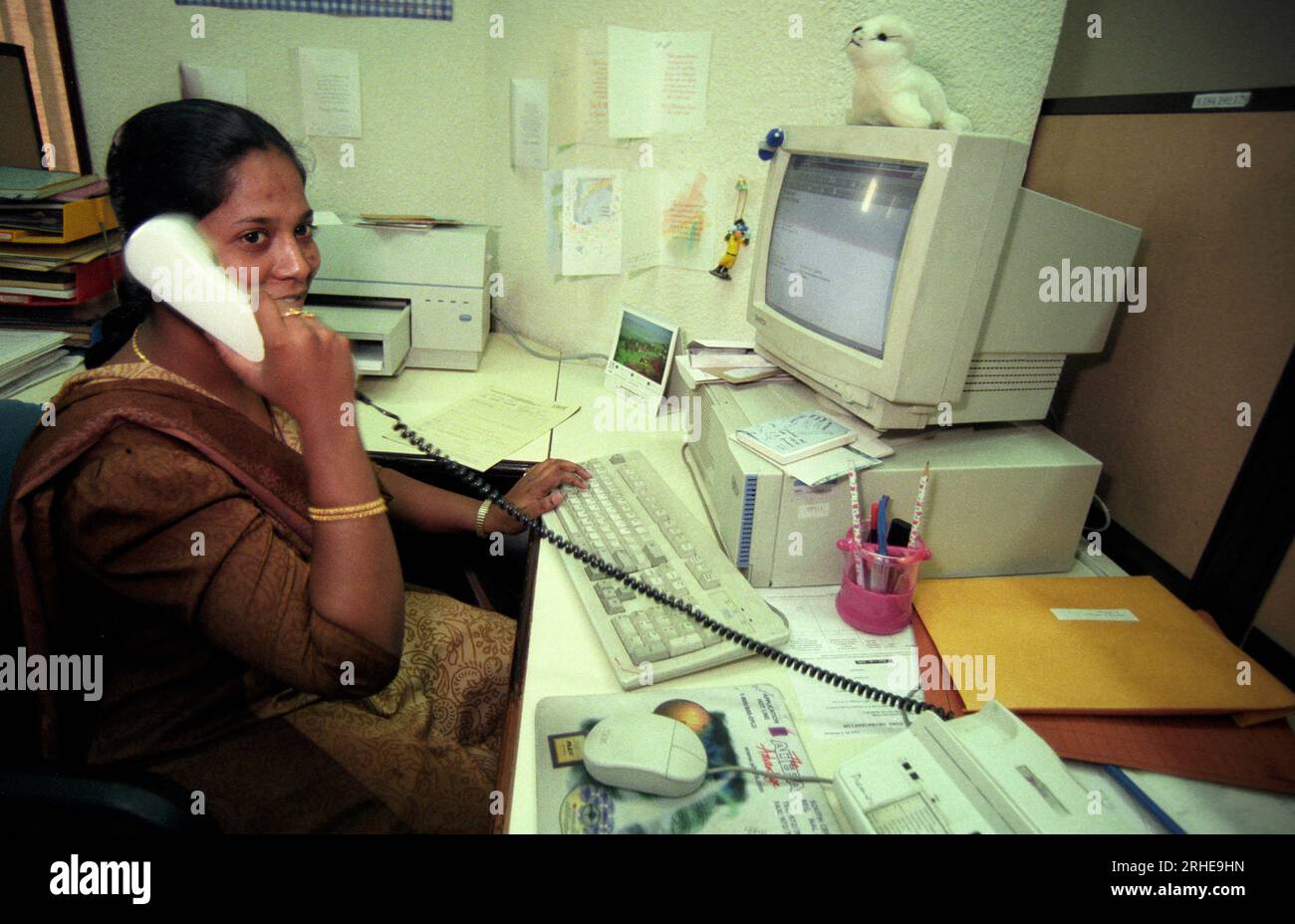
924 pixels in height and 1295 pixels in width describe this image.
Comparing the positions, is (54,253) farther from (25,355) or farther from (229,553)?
(229,553)

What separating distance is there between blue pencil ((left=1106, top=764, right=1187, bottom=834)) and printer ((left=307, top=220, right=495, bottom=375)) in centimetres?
134

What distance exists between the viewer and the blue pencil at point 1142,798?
25.9 inches

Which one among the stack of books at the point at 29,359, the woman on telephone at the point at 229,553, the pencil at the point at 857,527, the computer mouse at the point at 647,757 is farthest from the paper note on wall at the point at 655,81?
the computer mouse at the point at 647,757

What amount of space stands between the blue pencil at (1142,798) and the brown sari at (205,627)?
69cm

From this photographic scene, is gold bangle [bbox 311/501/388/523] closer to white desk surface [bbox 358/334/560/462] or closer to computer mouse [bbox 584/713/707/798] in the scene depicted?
computer mouse [bbox 584/713/707/798]

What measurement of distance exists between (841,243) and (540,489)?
0.56 metres

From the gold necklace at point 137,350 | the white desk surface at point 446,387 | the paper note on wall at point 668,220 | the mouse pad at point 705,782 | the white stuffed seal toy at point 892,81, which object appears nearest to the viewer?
the mouse pad at point 705,782

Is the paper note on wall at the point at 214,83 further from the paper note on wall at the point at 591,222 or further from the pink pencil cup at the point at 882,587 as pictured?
the pink pencil cup at the point at 882,587

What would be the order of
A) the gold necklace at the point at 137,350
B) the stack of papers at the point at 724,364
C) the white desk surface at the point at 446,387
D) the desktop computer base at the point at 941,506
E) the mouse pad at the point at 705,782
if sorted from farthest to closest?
1. the white desk surface at the point at 446,387
2. the stack of papers at the point at 724,364
3. the desktop computer base at the point at 941,506
4. the gold necklace at the point at 137,350
5. the mouse pad at the point at 705,782

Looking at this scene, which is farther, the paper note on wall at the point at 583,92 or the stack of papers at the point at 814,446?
the paper note on wall at the point at 583,92

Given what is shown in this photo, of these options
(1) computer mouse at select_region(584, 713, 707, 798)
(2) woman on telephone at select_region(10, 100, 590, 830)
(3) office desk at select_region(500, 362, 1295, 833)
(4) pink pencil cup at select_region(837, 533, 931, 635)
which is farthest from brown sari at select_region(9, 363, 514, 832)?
(4) pink pencil cup at select_region(837, 533, 931, 635)

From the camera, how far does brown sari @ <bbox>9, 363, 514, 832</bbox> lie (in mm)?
732

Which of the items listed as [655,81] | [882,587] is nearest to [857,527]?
[882,587]

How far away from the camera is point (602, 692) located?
782mm
